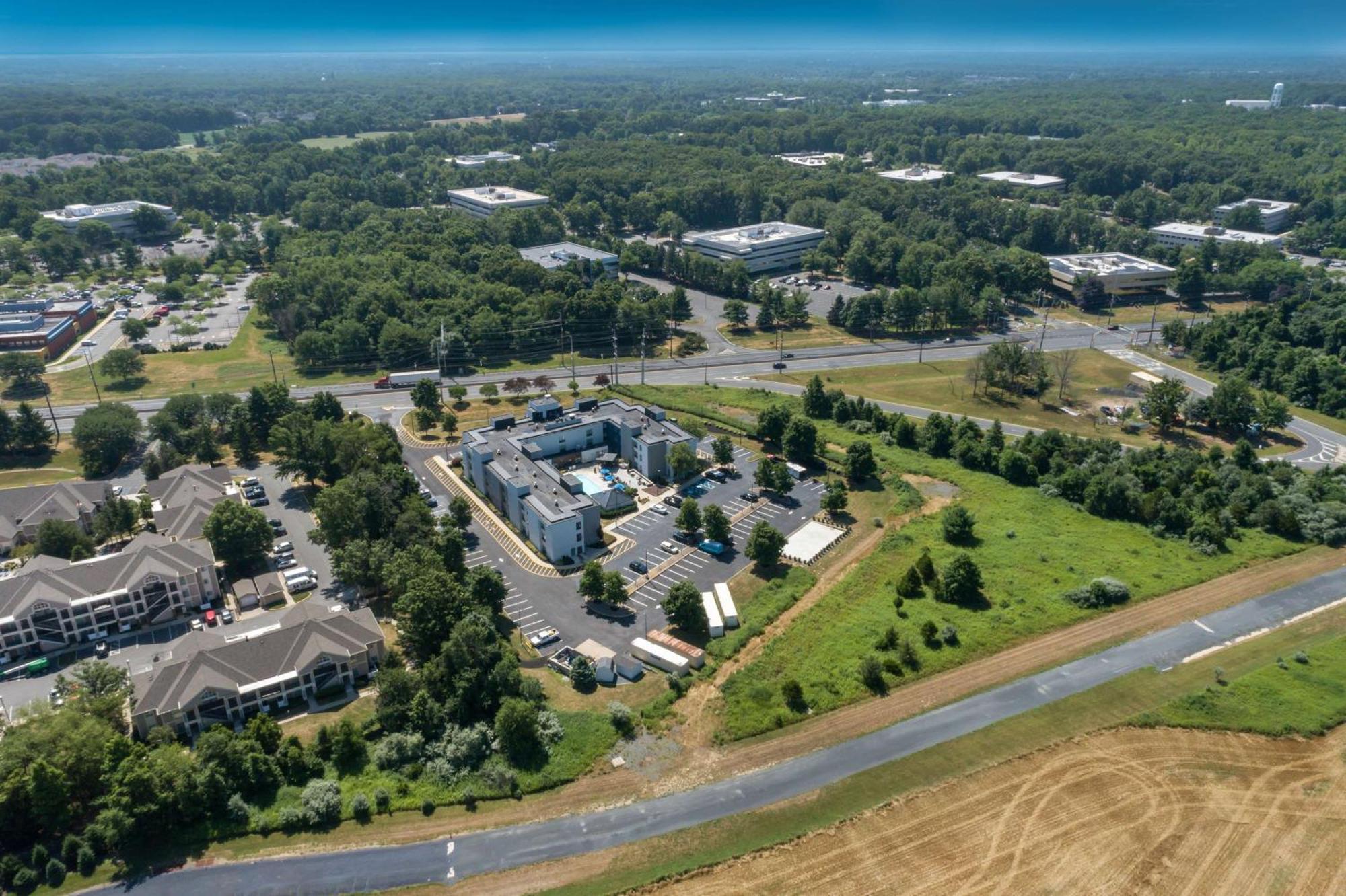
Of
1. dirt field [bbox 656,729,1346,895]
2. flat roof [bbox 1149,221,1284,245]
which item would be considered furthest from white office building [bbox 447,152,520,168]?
dirt field [bbox 656,729,1346,895]

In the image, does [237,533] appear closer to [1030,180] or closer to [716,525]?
[716,525]

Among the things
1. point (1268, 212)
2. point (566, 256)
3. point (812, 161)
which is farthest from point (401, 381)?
point (1268, 212)

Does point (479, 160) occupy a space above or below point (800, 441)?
above

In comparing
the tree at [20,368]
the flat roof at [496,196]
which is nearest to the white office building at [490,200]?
the flat roof at [496,196]

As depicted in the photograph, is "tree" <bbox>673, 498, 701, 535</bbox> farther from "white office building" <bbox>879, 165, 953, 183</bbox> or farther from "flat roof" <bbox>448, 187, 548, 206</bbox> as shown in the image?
"white office building" <bbox>879, 165, 953, 183</bbox>

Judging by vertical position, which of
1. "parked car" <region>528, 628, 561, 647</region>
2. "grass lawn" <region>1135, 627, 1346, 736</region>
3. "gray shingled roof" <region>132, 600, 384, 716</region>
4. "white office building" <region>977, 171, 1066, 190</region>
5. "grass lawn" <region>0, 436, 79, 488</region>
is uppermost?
"white office building" <region>977, 171, 1066, 190</region>

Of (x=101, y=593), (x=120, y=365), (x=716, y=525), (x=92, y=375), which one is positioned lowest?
(x=92, y=375)

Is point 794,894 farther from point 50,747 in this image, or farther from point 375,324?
point 375,324

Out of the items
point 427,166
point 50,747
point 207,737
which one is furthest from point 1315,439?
point 427,166
